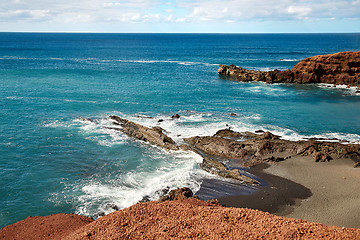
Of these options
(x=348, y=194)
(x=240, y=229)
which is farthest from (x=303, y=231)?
(x=348, y=194)

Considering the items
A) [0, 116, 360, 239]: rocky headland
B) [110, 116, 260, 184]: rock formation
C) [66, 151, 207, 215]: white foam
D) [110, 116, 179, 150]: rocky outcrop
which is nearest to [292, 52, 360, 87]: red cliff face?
[0, 116, 360, 239]: rocky headland

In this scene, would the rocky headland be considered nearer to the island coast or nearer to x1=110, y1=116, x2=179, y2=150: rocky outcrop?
the island coast

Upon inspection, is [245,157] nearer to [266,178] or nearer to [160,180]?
[266,178]

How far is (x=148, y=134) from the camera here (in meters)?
36.4

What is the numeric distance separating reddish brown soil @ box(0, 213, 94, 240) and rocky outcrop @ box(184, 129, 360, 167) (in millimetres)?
17254

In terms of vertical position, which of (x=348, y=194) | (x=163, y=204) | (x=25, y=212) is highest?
(x=163, y=204)

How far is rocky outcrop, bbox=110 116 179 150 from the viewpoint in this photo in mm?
34281

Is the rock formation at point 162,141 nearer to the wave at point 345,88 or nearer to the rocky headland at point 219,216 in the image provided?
the rocky headland at point 219,216

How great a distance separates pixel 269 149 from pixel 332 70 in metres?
52.5

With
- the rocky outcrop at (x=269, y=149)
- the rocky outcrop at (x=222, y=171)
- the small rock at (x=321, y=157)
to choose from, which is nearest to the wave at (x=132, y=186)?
the rocky outcrop at (x=222, y=171)

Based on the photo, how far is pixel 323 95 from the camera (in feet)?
200

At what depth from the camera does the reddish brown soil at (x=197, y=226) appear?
45.6 ft

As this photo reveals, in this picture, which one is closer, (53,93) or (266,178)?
(266,178)

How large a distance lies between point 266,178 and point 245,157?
414cm
